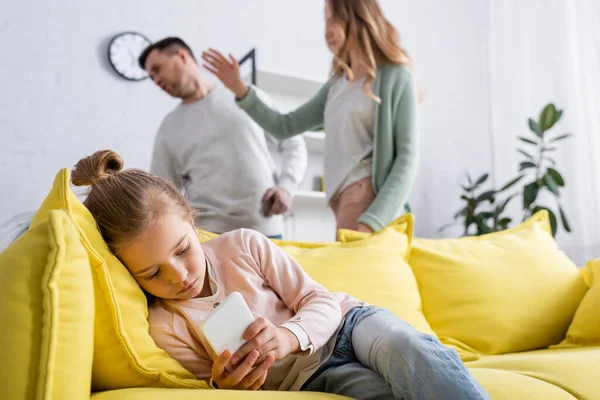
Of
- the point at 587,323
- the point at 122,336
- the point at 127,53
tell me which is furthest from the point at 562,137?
the point at 122,336

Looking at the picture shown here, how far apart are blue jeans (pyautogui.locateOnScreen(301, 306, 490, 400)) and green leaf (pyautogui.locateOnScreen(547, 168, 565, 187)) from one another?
96.8 inches

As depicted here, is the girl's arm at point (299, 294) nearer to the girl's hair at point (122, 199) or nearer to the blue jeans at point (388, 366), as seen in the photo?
the blue jeans at point (388, 366)

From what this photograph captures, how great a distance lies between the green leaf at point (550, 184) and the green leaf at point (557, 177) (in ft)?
0.04

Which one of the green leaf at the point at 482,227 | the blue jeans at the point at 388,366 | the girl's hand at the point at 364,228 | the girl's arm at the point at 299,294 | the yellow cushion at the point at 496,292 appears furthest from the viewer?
the green leaf at the point at 482,227

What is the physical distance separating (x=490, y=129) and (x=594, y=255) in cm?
113

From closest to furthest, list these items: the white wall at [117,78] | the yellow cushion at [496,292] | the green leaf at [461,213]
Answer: the yellow cushion at [496,292] → the white wall at [117,78] → the green leaf at [461,213]

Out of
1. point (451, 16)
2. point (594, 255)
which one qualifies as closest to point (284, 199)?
point (594, 255)

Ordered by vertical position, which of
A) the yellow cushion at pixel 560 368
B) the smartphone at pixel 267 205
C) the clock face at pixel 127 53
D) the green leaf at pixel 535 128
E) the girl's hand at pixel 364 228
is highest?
the clock face at pixel 127 53

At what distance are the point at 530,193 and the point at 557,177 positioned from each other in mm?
159

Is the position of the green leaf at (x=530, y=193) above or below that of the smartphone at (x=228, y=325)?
below

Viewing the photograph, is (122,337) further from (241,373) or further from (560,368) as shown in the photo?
(560,368)

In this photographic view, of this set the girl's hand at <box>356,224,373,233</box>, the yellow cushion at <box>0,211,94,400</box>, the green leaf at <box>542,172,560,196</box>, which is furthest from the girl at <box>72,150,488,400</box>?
the green leaf at <box>542,172,560,196</box>

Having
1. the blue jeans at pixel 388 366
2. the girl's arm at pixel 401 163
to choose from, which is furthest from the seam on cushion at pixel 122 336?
the girl's arm at pixel 401 163

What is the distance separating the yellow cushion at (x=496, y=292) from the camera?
1.60m
